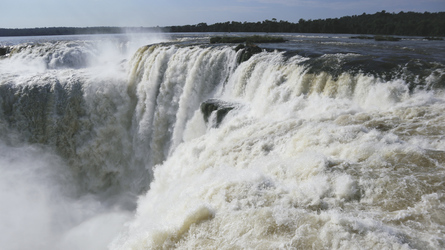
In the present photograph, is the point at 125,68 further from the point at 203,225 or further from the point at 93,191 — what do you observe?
the point at 203,225

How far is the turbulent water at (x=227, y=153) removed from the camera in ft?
14.1

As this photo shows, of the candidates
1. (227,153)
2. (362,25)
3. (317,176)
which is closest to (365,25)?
(362,25)

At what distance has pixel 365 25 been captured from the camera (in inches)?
1374

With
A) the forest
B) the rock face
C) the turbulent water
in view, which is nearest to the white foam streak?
the turbulent water

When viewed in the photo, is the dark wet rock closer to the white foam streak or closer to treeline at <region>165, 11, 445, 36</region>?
the white foam streak

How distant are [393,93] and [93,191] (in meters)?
11.3

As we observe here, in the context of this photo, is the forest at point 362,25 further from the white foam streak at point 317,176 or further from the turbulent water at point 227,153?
the white foam streak at point 317,176

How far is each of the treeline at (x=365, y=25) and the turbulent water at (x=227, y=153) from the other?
22048 millimetres

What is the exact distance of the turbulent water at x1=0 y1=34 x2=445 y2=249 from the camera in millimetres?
4293

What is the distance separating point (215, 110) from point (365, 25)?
103ft

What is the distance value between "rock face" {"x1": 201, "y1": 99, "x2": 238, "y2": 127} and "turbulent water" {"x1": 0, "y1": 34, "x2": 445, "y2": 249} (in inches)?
2.4

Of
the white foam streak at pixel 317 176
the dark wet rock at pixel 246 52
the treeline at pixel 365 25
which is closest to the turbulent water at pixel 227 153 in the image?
the white foam streak at pixel 317 176

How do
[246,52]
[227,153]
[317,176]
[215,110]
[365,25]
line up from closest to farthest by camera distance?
[317,176] → [227,153] → [215,110] → [246,52] → [365,25]

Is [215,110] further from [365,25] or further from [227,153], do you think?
[365,25]
